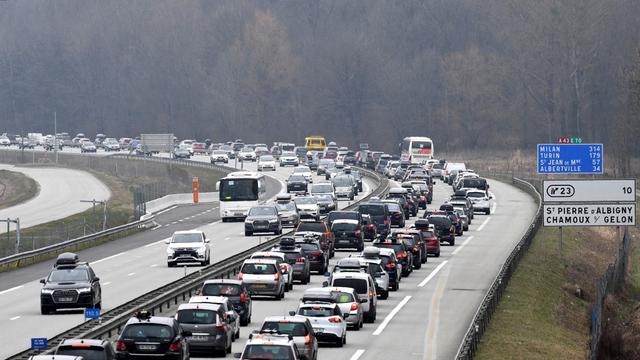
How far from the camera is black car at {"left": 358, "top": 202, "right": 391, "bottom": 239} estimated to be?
236 ft

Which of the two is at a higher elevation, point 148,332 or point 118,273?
point 148,332

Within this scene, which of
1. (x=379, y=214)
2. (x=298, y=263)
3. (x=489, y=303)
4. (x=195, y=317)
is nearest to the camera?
(x=195, y=317)

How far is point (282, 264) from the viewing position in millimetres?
48438

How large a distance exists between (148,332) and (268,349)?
323 cm

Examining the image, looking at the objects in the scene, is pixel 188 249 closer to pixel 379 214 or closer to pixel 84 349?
pixel 379 214

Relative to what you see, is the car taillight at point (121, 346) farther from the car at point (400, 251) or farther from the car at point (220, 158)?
the car at point (220, 158)

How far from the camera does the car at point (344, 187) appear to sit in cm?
9862

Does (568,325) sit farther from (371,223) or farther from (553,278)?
(371,223)

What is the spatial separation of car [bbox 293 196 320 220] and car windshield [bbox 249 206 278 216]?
685 cm

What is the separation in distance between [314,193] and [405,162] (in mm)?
40847

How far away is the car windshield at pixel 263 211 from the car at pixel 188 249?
44.8 ft

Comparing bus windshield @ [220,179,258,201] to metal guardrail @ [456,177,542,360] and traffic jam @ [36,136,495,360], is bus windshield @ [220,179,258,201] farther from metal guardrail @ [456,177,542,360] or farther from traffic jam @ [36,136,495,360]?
metal guardrail @ [456,177,542,360]

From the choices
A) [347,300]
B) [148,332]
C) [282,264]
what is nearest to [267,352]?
[148,332]

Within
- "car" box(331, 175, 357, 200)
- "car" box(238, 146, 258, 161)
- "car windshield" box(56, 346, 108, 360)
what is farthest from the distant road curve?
"car windshield" box(56, 346, 108, 360)
